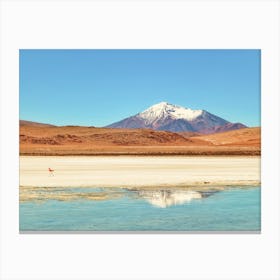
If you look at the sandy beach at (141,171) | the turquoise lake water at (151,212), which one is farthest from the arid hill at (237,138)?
the turquoise lake water at (151,212)

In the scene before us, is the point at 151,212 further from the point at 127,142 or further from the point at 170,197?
the point at 127,142

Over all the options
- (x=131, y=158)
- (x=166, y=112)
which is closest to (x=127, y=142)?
(x=131, y=158)

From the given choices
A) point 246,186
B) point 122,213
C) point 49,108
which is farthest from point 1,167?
point 246,186

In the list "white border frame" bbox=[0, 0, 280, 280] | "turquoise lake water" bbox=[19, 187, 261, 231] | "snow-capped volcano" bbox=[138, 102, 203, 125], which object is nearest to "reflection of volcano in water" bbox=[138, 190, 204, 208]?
"turquoise lake water" bbox=[19, 187, 261, 231]
